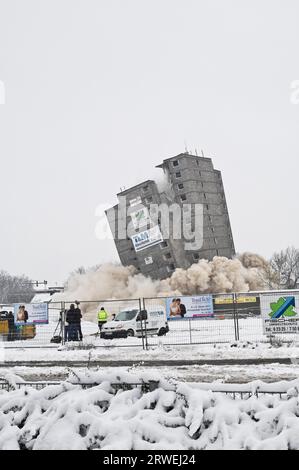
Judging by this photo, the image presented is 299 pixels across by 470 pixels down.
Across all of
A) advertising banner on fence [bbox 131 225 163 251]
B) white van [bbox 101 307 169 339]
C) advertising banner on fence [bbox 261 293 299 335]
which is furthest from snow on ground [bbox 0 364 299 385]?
advertising banner on fence [bbox 131 225 163 251]

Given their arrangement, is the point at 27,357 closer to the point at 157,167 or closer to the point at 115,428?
the point at 115,428

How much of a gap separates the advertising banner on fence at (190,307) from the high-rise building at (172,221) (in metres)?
46.2

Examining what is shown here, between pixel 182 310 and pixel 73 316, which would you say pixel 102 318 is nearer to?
pixel 73 316

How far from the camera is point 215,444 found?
5.50 metres

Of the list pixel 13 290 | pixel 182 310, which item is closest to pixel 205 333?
pixel 182 310

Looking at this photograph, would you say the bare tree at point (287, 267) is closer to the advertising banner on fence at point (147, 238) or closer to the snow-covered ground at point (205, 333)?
the advertising banner on fence at point (147, 238)

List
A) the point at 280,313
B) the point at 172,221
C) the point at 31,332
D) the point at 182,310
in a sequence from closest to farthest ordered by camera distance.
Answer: the point at 280,313
the point at 182,310
the point at 31,332
the point at 172,221

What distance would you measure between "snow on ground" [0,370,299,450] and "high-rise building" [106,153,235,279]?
61.8m

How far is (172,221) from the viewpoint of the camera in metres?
70.0

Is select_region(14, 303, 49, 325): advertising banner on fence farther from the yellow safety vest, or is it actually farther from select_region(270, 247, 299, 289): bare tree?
select_region(270, 247, 299, 289): bare tree

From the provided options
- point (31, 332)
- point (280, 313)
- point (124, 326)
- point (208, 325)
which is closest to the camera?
point (280, 313)

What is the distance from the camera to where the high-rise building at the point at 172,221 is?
68875mm

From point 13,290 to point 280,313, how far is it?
119 metres

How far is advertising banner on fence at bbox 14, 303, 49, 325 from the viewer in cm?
2367
